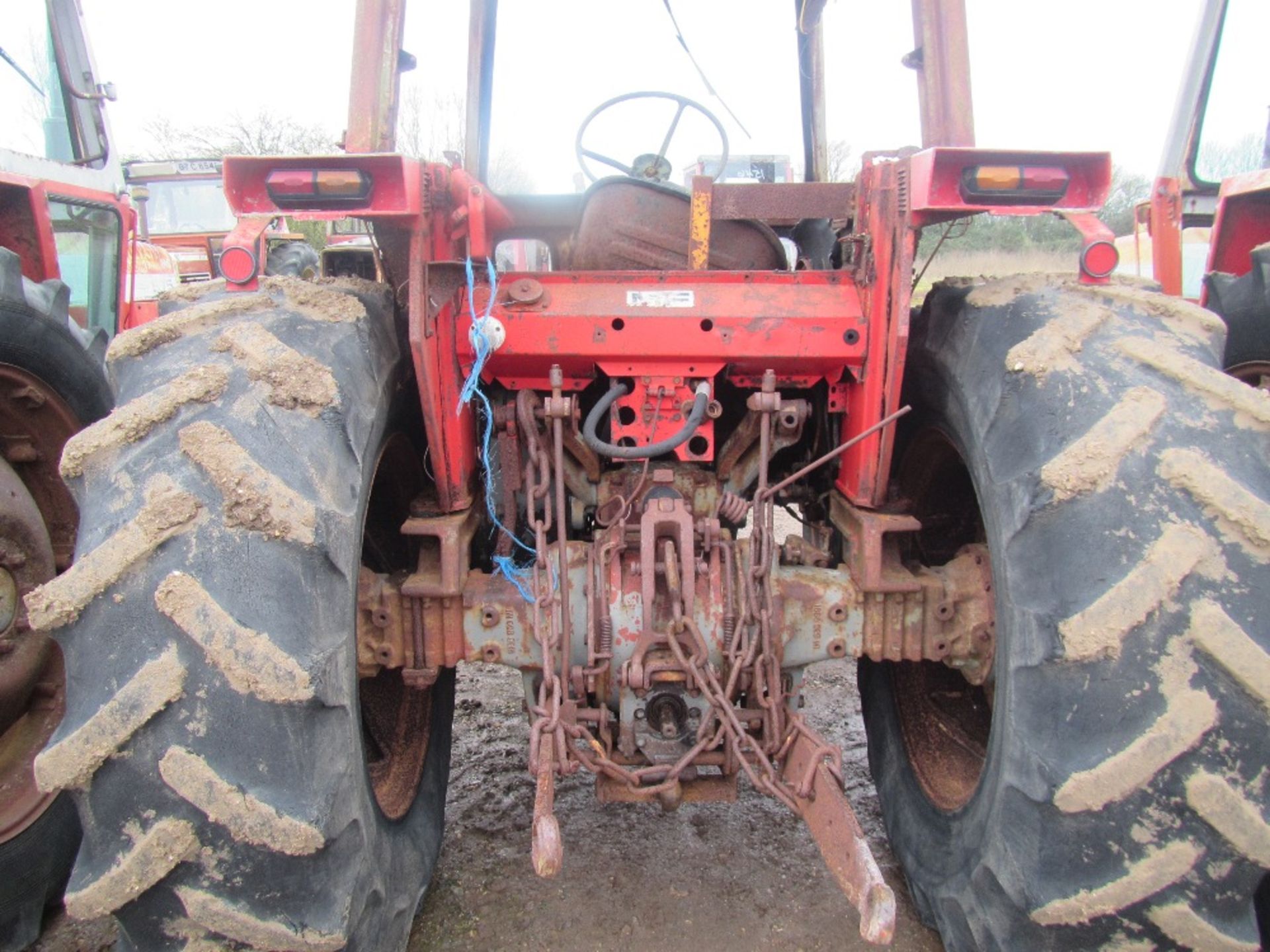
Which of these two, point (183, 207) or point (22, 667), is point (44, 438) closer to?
point (22, 667)

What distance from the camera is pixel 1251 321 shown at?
10.5 ft

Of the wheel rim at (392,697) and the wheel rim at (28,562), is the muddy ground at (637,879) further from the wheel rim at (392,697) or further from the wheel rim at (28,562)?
the wheel rim at (28,562)

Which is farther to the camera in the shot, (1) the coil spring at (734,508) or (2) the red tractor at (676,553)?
(1) the coil spring at (734,508)

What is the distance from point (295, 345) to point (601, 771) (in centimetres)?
111

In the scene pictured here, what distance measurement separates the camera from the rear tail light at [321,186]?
1.82 metres

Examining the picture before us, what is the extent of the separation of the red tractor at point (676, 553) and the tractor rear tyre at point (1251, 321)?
1.35m

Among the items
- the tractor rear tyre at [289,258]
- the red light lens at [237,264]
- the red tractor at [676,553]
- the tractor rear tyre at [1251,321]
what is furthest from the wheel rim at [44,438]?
the tractor rear tyre at [289,258]

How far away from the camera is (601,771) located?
2.00 m

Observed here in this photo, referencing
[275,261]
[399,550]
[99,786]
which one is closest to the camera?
[99,786]

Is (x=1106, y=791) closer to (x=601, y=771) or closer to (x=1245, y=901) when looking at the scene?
(x=1245, y=901)

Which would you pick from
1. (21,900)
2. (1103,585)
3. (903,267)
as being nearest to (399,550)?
(21,900)

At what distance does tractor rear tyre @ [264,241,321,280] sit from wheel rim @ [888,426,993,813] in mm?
7625

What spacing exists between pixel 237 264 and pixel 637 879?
192 cm

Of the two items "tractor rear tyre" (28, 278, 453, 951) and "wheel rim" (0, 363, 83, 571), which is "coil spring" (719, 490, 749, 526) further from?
"wheel rim" (0, 363, 83, 571)
